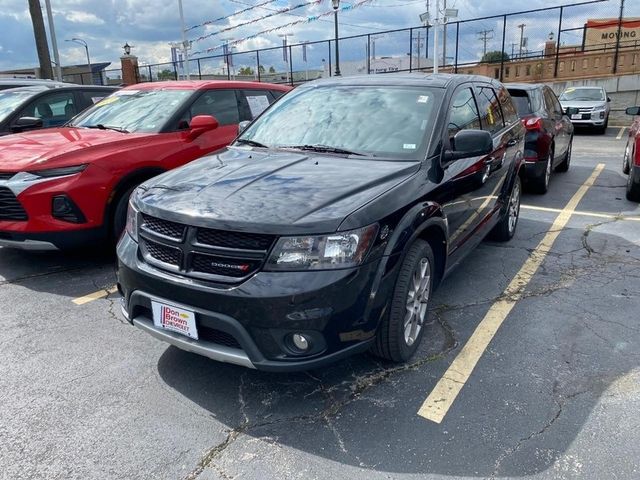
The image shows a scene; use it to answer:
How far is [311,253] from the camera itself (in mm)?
2580

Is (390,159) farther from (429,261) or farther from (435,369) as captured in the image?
(435,369)

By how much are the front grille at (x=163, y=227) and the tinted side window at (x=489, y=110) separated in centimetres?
305

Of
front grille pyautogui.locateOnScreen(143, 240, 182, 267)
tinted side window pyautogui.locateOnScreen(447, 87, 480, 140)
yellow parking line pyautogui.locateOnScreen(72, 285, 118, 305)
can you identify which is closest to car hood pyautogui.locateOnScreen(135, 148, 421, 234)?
front grille pyautogui.locateOnScreen(143, 240, 182, 267)

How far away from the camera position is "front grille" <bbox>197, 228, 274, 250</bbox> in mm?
2596

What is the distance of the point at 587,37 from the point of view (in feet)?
76.3

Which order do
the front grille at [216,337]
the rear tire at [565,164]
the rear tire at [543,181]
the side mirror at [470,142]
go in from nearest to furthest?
the front grille at [216,337]
the side mirror at [470,142]
the rear tire at [543,181]
the rear tire at [565,164]

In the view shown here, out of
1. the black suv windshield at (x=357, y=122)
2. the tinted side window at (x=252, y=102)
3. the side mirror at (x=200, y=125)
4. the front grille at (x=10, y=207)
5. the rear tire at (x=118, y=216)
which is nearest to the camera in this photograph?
the black suv windshield at (x=357, y=122)

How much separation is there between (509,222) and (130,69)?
1226 inches

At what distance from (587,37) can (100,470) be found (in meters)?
26.5

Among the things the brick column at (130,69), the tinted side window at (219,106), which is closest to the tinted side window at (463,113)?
the tinted side window at (219,106)

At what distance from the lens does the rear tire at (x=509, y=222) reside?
5586 mm

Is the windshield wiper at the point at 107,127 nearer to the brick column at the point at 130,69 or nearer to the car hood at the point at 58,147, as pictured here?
the car hood at the point at 58,147

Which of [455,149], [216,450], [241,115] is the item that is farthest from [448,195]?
[241,115]

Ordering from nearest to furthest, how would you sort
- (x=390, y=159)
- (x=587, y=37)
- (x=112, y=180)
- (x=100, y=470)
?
(x=100, y=470) → (x=390, y=159) → (x=112, y=180) → (x=587, y=37)
